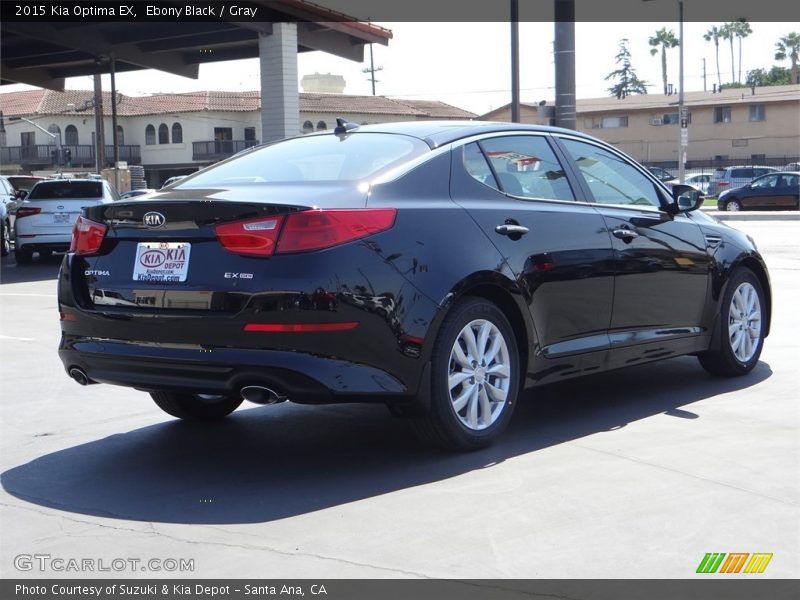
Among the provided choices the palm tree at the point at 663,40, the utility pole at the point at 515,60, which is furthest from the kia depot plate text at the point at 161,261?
the palm tree at the point at 663,40

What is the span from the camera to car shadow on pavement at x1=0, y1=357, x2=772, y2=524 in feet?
15.9

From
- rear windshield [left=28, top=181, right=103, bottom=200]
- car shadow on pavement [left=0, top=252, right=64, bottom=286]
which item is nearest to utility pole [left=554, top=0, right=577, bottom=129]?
car shadow on pavement [left=0, top=252, right=64, bottom=286]

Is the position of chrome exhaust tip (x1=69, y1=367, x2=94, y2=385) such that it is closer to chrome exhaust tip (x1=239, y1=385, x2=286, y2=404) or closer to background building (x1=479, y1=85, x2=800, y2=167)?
A: chrome exhaust tip (x1=239, y1=385, x2=286, y2=404)

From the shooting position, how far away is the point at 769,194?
3856cm

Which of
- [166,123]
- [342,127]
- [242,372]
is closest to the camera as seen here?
[242,372]

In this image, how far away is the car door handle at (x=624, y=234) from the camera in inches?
258

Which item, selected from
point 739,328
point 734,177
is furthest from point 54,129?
point 739,328

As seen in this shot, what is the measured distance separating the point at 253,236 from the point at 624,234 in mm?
2545

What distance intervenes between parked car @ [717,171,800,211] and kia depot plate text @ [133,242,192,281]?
118 ft

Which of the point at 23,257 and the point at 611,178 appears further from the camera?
the point at 23,257

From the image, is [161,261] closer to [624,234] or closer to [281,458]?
[281,458]
